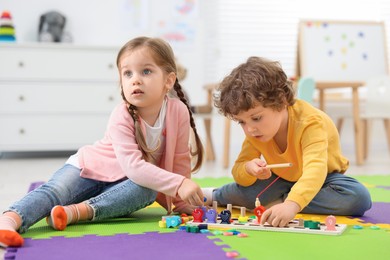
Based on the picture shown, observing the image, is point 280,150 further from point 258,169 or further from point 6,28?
point 6,28

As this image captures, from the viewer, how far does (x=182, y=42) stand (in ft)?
12.9

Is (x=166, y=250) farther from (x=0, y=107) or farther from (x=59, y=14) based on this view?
(x=59, y=14)

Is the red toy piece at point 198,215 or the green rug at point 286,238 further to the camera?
the red toy piece at point 198,215

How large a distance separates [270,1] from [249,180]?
2891 millimetres

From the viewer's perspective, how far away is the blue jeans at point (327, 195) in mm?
1413

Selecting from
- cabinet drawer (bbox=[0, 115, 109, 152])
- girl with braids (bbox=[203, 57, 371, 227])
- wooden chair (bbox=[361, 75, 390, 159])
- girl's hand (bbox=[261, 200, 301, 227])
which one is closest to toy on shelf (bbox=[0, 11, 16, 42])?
cabinet drawer (bbox=[0, 115, 109, 152])

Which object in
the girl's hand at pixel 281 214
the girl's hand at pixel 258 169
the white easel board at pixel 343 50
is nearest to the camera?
the girl's hand at pixel 281 214

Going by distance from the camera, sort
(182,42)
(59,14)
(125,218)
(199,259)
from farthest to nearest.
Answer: (182,42), (59,14), (125,218), (199,259)

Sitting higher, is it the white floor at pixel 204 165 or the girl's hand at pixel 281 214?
the girl's hand at pixel 281 214

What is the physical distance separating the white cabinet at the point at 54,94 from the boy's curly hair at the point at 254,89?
6.99ft

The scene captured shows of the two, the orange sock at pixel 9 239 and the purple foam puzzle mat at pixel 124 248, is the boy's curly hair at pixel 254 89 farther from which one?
the orange sock at pixel 9 239

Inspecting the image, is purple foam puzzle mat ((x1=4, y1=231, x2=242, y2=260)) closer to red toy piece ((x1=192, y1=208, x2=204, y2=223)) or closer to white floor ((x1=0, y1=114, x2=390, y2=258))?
red toy piece ((x1=192, y1=208, x2=204, y2=223))

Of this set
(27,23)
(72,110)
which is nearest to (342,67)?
(72,110)

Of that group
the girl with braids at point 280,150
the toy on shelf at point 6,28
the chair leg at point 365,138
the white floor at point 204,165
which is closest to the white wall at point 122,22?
the toy on shelf at point 6,28
